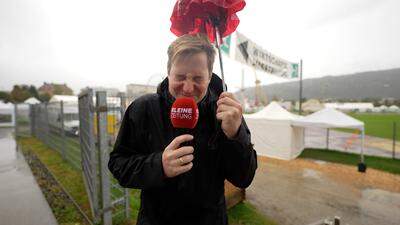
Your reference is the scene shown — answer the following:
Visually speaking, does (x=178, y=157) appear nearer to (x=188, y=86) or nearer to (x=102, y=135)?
(x=188, y=86)

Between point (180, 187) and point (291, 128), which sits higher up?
point (180, 187)

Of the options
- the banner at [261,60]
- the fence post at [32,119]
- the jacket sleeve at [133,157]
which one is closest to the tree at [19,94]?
the fence post at [32,119]

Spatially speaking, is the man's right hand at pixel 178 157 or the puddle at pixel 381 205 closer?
the man's right hand at pixel 178 157

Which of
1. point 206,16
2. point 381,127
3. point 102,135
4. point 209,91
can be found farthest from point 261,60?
point 381,127

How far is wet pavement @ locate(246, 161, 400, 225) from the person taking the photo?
5812 millimetres

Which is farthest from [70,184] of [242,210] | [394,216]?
[394,216]

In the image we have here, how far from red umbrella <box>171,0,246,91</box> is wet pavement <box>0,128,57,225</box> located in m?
5.09

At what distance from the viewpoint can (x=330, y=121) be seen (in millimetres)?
10398

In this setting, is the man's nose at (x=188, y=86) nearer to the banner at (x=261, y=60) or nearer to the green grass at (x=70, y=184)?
the green grass at (x=70, y=184)

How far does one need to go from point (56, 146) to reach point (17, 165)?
257cm

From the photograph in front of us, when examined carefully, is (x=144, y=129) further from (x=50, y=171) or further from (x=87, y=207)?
(x=50, y=171)

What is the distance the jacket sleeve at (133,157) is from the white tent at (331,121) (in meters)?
10.5

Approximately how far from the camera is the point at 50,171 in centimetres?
807

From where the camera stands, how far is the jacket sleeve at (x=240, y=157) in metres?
1.24
